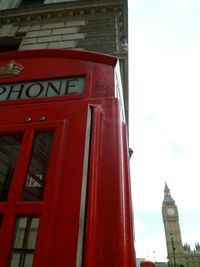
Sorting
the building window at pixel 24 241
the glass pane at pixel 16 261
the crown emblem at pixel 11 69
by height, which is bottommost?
the glass pane at pixel 16 261

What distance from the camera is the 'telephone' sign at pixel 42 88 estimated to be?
172cm

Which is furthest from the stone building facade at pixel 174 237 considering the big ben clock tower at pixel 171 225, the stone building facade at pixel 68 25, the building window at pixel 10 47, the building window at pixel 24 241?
the building window at pixel 24 241

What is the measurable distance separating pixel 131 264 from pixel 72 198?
421 mm

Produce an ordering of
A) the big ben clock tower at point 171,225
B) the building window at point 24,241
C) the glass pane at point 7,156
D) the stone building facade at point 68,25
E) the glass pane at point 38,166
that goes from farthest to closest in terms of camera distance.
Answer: the big ben clock tower at point 171,225 < the stone building facade at point 68,25 < the glass pane at point 7,156 < the glass pane at point 38,166 < the building window at point 24,241

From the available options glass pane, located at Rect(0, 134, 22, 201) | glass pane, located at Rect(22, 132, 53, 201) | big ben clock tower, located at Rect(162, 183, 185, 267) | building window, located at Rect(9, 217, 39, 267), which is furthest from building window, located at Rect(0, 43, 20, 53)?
big ben clock tower, located at Rect(162, 183, 185, 267)

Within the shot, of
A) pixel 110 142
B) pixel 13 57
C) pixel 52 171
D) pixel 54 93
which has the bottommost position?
pixel 52 171

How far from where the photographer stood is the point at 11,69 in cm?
198

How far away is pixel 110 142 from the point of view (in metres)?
1.42

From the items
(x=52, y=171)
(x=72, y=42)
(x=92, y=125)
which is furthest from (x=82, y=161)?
(x=72, y=42)

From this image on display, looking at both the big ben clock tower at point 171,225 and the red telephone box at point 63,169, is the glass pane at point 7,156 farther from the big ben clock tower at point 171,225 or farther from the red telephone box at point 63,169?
the big ben clock tower at point 171,225

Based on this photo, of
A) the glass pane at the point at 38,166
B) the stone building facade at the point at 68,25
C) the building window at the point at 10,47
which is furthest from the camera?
the building window at the point at 10,47

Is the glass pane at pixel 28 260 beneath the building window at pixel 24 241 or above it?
beneath

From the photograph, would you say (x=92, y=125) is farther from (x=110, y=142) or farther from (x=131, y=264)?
(x=131, y=264)

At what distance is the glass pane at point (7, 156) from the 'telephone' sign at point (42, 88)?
1.30 feet
